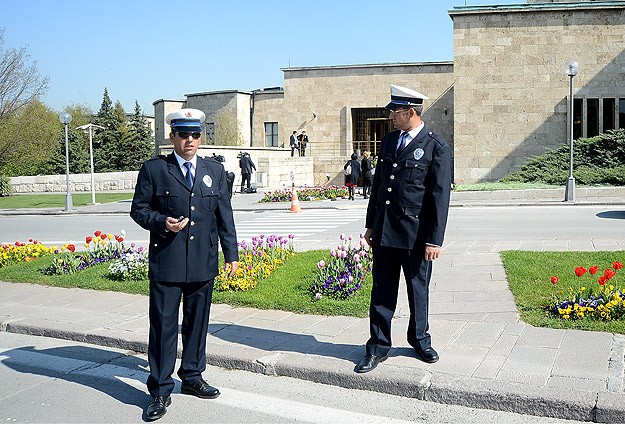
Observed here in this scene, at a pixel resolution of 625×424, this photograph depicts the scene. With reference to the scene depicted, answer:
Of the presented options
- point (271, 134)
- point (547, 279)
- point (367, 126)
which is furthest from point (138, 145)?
point (547, 279)

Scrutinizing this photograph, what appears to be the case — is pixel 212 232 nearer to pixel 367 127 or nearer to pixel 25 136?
pixel 25 136

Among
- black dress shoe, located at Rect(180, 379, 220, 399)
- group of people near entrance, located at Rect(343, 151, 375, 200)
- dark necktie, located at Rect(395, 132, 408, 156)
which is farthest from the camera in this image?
group of people near entrance, located at Rect(343, 151, 375, 200)

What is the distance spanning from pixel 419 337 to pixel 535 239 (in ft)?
25.9

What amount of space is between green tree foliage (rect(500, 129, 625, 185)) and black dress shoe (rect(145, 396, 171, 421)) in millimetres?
23523

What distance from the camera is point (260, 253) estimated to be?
951 cm

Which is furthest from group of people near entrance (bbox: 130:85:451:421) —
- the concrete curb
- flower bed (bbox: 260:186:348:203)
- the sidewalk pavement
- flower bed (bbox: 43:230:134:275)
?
flower bed (bbox: 260:186:348:203)

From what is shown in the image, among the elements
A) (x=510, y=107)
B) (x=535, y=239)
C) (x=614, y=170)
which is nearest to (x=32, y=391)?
(x=535, y=239)

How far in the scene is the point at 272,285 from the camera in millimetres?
8703

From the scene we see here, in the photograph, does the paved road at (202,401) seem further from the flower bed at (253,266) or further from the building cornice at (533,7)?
the building cornice at (533,7)

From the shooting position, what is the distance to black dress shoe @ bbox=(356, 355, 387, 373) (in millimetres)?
5434

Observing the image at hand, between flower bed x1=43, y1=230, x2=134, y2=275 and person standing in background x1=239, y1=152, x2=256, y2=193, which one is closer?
flower bed x1=43, y1=230, x2=134, y2=275

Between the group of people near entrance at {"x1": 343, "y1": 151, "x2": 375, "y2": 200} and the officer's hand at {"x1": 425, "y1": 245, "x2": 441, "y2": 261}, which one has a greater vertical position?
the group of people near entrance at {"x1": 343, "y1": 151, "x2": 375, "y2": 200}

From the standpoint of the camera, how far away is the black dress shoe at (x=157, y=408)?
4.86 m

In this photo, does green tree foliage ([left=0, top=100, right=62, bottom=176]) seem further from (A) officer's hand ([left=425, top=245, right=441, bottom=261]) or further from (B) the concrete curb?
(A) officer's hand ([left=425, top=245, right=441, bottom=261])
